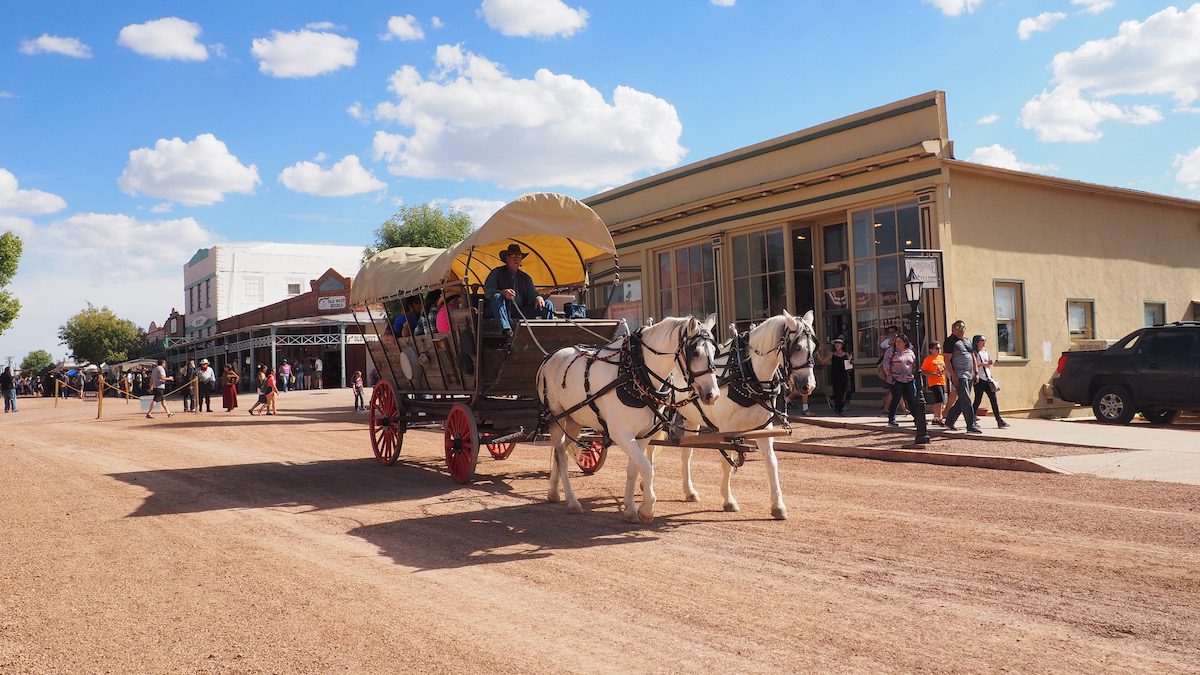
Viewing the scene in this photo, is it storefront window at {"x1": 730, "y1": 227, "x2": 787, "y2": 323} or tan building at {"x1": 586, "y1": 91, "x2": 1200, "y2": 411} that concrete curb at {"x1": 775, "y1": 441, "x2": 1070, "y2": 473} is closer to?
tan building at {"x1": 586, "y1": 91, "x2": 1200, "y2": 411}

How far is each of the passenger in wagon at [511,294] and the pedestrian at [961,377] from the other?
7.12 metres

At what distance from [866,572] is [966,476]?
5337mm

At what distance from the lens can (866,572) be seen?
19.2 ft

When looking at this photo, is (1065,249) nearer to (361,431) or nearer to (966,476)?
(966,476)

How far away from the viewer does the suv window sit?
50.1 ft

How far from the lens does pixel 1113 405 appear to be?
52.6 feet

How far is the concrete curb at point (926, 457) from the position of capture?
35.8ft

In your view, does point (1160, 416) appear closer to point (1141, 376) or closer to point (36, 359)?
point (1141, 376)

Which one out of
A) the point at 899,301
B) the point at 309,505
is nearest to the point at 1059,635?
the point at 309,505

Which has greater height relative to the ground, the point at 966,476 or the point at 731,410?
the point at 731,410

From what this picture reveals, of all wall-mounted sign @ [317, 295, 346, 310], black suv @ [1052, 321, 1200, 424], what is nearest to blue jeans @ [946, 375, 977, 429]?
black suv @ [1052, 321, 1200, 424]

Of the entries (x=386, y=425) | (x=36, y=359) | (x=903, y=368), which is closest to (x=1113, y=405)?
(x=903, y=368)

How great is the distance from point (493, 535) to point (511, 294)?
3308 mm

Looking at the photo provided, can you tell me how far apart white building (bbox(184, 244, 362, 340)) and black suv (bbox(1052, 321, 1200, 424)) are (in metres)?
55.7
